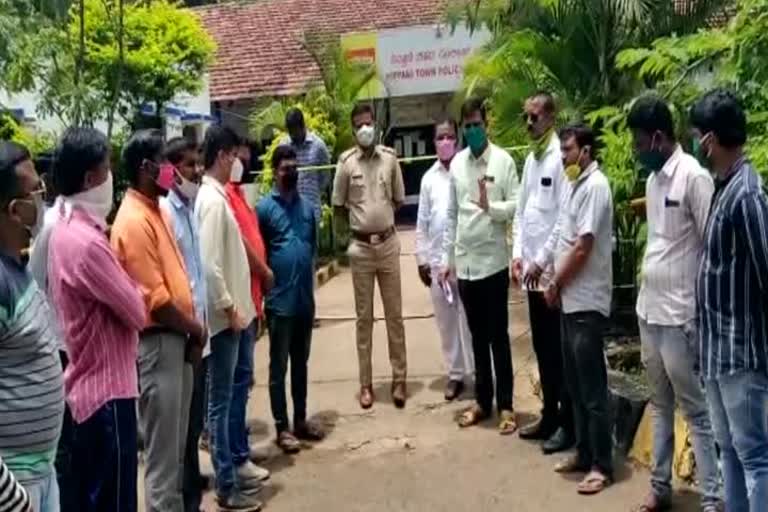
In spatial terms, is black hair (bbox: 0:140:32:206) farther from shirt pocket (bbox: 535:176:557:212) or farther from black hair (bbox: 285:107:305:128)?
black hair (bbox: 285:107:305:128)

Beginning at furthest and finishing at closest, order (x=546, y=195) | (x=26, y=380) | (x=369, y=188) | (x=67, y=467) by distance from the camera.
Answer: (x=369, y=188) → (x=546, y=195) → (x=67, y=467) → (x=26, y=380)

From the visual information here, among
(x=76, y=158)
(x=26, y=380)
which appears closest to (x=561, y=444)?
(x=76, y=158)

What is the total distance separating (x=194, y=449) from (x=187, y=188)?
53.6 inches

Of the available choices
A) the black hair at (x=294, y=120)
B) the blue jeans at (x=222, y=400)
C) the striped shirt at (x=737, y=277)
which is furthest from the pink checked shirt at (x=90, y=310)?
the black hair at (x=294, y=120)

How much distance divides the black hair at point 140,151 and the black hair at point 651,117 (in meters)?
2.24

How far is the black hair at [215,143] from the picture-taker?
18.5 ft

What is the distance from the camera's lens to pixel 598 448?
222 inches

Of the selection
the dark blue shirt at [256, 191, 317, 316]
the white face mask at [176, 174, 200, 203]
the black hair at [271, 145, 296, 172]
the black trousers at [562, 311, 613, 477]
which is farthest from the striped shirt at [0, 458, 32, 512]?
the black hair at [271, 145, 296, 172]

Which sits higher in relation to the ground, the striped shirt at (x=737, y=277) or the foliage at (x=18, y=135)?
the foliage at (x=18, y=135)

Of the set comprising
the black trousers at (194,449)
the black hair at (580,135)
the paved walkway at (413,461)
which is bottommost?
the paved walkway at (413,461)

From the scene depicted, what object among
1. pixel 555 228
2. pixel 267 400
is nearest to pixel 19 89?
pixel 267 400

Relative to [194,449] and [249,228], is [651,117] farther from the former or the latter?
[194,449]

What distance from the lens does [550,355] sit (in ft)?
A: 20.8

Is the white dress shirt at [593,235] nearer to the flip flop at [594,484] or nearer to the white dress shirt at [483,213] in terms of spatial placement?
the flip flop at [594,484]
